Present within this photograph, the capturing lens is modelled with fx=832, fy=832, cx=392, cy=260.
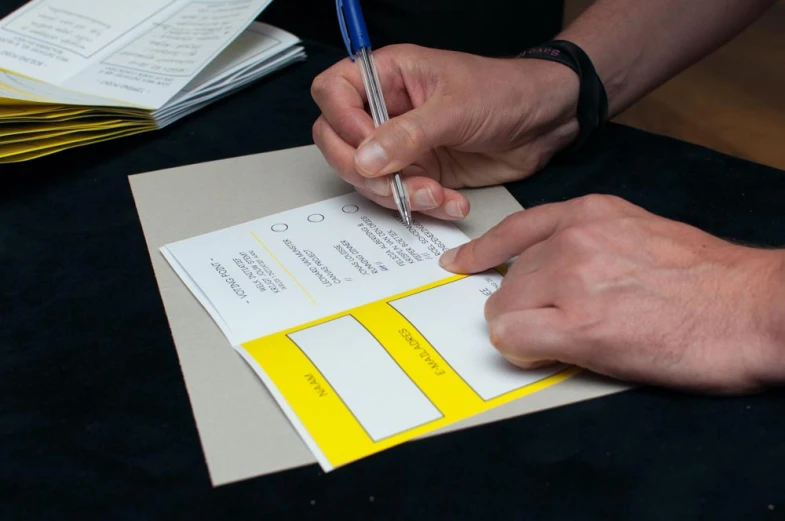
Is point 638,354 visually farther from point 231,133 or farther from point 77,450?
point 231,133

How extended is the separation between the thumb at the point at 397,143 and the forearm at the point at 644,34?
315 mm

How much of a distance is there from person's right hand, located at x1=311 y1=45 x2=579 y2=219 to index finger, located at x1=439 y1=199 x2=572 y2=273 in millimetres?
83

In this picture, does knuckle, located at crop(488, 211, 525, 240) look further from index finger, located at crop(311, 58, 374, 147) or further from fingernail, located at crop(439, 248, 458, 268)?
index finger, located at crop(311, 58, 374, 147)

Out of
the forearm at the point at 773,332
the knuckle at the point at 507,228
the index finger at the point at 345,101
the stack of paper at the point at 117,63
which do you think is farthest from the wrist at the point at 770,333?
the stack of paper at the point at 117,63

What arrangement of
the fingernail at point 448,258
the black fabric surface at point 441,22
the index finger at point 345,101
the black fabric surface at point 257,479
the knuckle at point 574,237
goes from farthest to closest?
1. the black fabric surface at point 441,22
2. the index finger at point 345,101
3. the fingernail at point 448,258
4. the knuckle at point 574,237
5. the black fabric surface at point 257,479

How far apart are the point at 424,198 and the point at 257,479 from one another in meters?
0.37

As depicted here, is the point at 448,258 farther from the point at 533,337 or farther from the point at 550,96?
the point at 550,96

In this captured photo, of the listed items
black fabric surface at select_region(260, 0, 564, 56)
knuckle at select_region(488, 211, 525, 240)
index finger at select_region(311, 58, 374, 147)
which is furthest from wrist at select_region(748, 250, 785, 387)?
black fabric surface at select_region(260, 0, 564, 56)

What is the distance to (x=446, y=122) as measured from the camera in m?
0.89

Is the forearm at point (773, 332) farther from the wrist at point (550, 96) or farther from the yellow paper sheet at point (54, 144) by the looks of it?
the yellow paper sheet at point (54, 144)

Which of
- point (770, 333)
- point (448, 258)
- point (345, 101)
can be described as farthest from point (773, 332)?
point (345, 101)

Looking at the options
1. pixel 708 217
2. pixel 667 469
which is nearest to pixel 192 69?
pixel 708 217

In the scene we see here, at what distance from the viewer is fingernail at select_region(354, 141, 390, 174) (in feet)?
2.76

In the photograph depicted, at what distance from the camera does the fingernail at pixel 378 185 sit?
876mm
